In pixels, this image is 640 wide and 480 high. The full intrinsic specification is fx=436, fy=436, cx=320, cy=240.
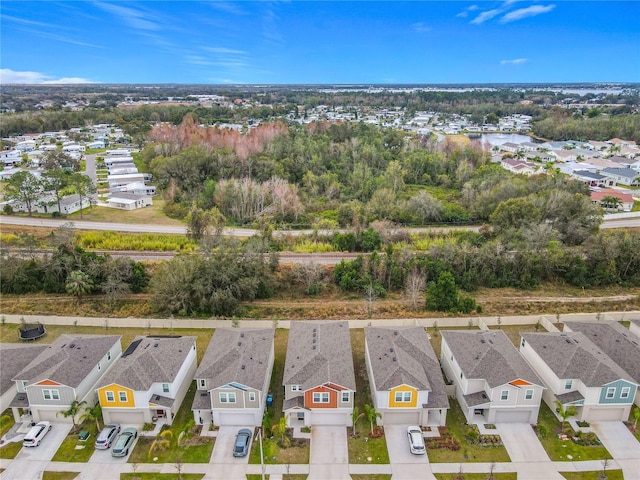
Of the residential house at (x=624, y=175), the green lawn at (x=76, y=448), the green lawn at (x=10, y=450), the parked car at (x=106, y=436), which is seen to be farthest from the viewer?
the residential house at (x=624, y=175)

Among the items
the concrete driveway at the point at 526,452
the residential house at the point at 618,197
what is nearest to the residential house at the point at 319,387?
the concrete driveway at the point at 526,452

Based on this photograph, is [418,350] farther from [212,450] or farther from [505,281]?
[505,281]

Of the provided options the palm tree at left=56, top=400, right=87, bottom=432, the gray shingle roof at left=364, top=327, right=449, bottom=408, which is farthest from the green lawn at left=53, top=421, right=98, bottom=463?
the gray shingle roof at left=364, top=327, right=449, bottom=408

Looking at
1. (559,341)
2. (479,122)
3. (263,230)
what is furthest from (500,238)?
(479,122)

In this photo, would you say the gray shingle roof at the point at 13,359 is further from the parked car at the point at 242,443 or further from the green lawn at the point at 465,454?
the green lawn at the point at 465,454

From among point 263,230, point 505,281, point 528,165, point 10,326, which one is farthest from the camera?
point 528,165

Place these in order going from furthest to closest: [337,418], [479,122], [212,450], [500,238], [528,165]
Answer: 1. [479,122]
2. [528,165]
3. [500,238]
4. [337,418]
5. [212,450]
